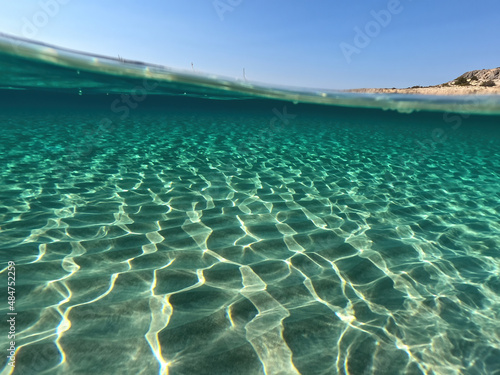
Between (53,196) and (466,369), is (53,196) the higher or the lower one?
the lower one

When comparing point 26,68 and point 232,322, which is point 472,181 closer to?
point 232,322

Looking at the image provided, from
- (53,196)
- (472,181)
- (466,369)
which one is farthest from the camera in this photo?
(472,181)

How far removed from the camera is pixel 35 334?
207 cm

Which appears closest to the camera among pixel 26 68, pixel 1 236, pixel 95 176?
pixel 1 236

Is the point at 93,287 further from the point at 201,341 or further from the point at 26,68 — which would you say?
the point at 26,68

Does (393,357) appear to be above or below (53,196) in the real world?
above

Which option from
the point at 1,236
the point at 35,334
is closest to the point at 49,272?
the point at 35,334

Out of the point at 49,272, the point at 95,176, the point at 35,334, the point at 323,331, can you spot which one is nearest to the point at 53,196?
the point at 95,176

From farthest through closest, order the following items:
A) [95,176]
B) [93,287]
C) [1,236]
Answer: [95,176], [1,236], [93,287]

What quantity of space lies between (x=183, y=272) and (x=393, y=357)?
5.83 ft

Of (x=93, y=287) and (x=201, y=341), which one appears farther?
(x=93, y=287)

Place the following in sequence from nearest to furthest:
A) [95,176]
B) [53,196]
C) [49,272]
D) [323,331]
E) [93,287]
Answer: [323,331]
[93,287]
[49,272]
[53,196]
[95,176]

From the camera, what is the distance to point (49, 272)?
110 inches

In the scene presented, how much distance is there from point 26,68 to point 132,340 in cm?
2092
